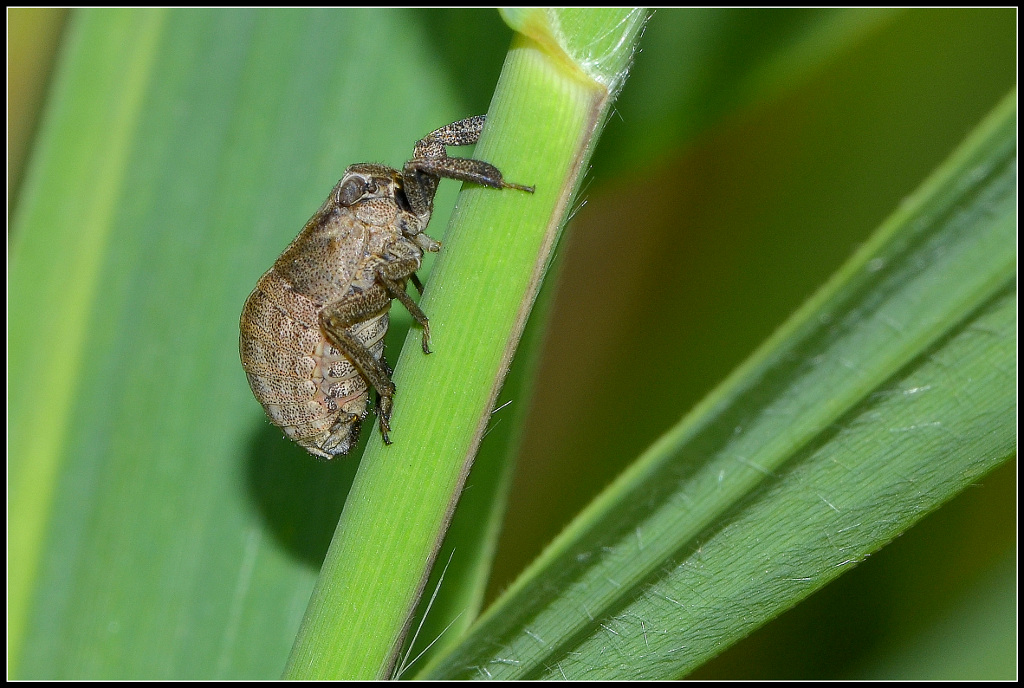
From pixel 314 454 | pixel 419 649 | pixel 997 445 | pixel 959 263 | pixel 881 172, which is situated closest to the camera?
pixel 959 263

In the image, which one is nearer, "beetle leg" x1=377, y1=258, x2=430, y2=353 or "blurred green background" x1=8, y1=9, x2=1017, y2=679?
"beetle leg" x1=377, y1=258, x2=430, y2=353

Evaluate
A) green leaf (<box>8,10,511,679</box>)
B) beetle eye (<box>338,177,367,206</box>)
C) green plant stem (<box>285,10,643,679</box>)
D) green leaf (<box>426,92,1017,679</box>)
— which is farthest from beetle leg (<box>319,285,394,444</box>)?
green leaf (<box>426,92,1017,679</box>)

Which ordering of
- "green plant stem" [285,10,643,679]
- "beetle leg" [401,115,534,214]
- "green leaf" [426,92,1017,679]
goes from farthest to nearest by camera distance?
"beetle leg" [401,115,534,214] < "green plant stem" [285,10,643,679] < "green leaf" [426,92,1017,679]

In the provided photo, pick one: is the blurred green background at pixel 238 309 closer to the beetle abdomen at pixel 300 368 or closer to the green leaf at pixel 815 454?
the beetle abdomen at pixel 300 368

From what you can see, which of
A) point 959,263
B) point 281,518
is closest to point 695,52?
point 959,263

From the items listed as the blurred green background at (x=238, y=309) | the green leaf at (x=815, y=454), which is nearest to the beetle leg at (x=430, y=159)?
the blurred green background at (x=238, y=309)

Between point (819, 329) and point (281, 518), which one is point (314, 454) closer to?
point (281, 518)

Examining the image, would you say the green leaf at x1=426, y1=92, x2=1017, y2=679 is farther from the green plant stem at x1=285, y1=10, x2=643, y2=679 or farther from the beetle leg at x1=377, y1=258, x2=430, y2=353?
the beetle leg at x1=377, y1=258, x2=430, y2=353

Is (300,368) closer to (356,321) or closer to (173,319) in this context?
(356,321)
